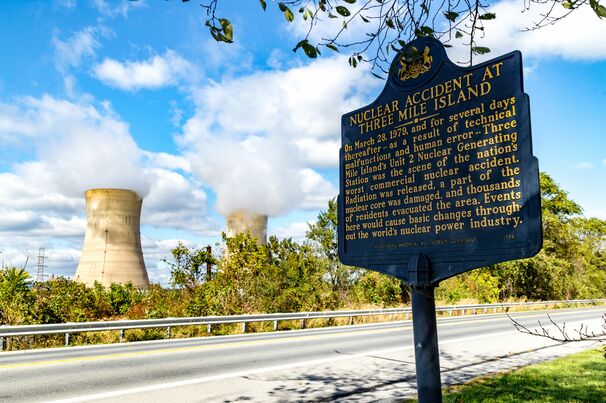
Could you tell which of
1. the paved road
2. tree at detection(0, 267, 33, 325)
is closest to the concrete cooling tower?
tree at detection(0, 267, 33, 325)

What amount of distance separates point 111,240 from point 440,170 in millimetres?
33354

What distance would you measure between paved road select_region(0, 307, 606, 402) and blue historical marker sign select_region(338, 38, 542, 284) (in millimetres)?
2734

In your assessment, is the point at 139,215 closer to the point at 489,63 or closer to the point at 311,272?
the point at 311,272

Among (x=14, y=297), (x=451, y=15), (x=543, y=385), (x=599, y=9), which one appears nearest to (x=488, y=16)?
(x=451, y=15)

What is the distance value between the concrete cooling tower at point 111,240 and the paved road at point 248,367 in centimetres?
2342

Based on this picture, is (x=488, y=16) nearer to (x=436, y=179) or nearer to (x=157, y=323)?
(x=436, y=179)

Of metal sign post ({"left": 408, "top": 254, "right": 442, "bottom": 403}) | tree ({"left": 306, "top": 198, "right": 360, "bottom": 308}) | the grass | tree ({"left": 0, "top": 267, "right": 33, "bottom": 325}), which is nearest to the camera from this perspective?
metal sign post ({"left": 408, "top": 254, "right": 442, "bottom": 403})

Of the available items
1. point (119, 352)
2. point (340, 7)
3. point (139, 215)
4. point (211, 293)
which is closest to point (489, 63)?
point (340, 7)

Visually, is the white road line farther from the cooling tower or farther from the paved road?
the cooling tower

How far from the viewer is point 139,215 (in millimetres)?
38062

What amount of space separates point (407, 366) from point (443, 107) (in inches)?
232

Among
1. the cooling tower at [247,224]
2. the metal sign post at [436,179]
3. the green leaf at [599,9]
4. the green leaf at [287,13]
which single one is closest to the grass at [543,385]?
the metal sign post at [436,179]

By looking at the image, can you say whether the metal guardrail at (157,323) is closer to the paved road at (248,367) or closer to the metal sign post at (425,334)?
the paved road at (248,367)

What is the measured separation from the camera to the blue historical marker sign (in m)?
4.30
